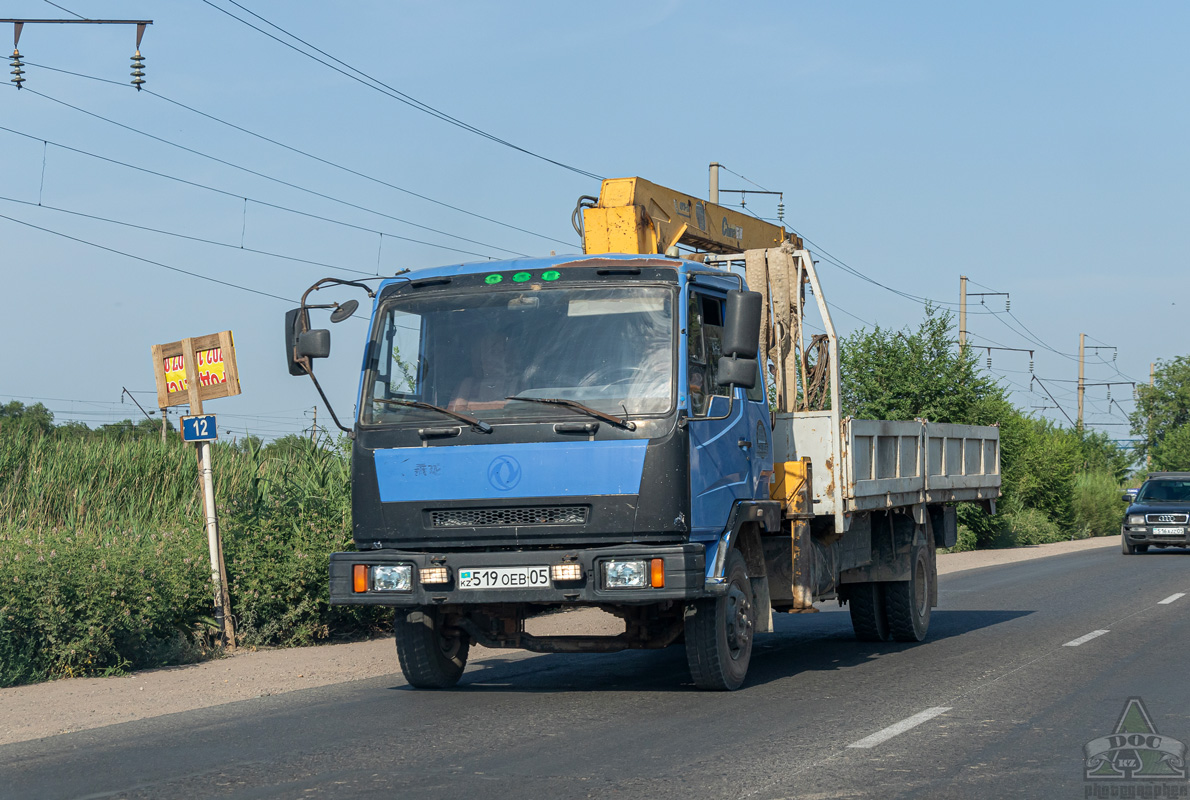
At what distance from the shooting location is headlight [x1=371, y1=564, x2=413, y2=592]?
8547 millimetres

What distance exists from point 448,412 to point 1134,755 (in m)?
4.45

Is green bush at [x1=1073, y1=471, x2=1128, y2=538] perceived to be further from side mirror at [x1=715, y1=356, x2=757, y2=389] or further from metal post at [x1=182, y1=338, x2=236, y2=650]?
side mirror at [x1=715, y1=356, x2=757, y2=389]

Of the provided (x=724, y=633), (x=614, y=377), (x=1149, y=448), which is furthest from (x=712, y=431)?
(x=1149, y=448)

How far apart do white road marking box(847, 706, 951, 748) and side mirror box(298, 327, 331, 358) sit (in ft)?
14.1

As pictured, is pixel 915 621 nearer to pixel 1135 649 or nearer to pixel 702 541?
pixel 1135 649

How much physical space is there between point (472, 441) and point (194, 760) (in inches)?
99.9

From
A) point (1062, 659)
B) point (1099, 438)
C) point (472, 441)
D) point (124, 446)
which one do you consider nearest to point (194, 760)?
point (472, 441)

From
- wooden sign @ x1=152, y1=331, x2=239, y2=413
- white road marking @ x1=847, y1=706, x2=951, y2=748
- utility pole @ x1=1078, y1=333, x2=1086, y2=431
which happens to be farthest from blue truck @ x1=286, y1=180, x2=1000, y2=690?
utility pole @ x1=1078, y1=333, x2=1086, y2=431

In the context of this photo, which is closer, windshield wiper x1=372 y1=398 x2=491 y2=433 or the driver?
windshield wiper x1=372 y1=398 x2=491 y2=433

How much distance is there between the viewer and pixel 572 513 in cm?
834

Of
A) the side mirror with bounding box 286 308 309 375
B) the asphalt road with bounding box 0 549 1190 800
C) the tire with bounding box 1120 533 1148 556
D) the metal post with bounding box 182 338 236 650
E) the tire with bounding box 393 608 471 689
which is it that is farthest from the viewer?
the tire with bounding box 1120 533 1148 556

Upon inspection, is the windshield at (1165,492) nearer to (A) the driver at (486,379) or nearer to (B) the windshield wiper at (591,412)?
(B) the windshield wiper at (591,412)

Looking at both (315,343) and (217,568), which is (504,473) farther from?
(217,568)

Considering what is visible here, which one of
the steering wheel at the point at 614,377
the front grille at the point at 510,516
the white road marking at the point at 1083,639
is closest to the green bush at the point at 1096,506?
the white road marking at the point at 1083,639
